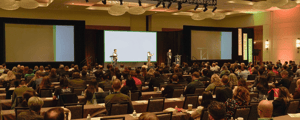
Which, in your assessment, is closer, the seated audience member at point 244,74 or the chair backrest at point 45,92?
the chair backrest at point 45,92

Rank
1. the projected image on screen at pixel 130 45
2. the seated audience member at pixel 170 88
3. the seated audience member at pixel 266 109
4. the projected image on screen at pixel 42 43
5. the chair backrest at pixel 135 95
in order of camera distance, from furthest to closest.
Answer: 1. the projected image on screen at pixel 130 45
2. the projected image on screen at pixel 42 43
3. the seated audience member at pixel 170 88
4. the chair backrest at pixel 135 95
5. the seated audience member at pixel 266 109

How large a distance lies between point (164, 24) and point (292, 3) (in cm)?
1449

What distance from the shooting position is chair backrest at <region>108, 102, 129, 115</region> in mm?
4669

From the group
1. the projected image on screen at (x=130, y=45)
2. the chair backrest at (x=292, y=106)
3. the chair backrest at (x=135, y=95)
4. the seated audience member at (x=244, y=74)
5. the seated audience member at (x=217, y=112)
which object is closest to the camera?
the seated audience member at (x=217, y=112)

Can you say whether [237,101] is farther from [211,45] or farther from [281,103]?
[211,45]

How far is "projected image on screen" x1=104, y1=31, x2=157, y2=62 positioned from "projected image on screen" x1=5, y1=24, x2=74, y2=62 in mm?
3191

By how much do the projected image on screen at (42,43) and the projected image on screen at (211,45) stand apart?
975 centimetres

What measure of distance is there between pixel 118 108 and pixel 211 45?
780 inches

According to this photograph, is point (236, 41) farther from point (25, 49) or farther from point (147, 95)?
point (147, 95)

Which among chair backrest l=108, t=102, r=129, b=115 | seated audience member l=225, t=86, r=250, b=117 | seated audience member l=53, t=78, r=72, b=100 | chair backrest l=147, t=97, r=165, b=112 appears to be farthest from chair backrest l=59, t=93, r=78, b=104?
seated audience member l=225, t=86, r=250, b=117

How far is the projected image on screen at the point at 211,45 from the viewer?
2292 centimetres

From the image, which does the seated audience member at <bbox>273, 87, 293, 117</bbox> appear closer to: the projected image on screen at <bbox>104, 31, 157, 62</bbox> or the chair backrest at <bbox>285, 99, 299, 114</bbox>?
the chair backrest at <bbox>285, 99, 299, 114</bbox>

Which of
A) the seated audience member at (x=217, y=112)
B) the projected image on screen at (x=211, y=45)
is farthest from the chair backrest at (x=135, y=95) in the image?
the projected image on screen at (x=211, y=45)

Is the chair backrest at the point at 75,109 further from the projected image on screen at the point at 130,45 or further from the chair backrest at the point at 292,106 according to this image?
the projected image on screen at the point at 130,45
